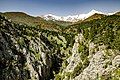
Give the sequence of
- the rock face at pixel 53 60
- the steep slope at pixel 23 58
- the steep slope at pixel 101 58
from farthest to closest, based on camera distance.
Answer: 1. the steep slope at pixel 23 58
2. the rock face at pixel 53 60
3. the steep slope at pixel 101 58

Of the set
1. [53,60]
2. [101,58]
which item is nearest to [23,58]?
[53,60]

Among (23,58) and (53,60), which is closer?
(23,58)

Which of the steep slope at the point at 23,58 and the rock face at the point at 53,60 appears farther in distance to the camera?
the steep slope at the point at 23,58

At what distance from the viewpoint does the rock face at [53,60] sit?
271 feet

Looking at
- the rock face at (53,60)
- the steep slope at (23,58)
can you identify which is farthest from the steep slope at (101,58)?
the steep slope at (23,58)

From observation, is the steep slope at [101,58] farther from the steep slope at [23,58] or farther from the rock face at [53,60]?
the steep slope at [23,58]

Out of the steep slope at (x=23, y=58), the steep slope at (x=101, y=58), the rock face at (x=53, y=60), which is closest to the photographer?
the steep slope at (x=101, y=58)

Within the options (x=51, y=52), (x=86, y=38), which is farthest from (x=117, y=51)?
(x=51, y=52)

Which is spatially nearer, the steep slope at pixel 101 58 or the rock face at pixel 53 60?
the steep slope at pixel 101 58

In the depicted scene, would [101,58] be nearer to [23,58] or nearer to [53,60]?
[23,58]

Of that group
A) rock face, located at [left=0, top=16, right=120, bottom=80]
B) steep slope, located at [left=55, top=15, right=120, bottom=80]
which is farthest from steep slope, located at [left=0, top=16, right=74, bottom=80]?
steep slope, located at [left=55, top=15, right=120, bottom=80]

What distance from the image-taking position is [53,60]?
155m

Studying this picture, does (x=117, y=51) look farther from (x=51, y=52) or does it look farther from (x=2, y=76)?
(x=51, y=52)

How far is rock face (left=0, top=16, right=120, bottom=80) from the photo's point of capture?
82625mm
